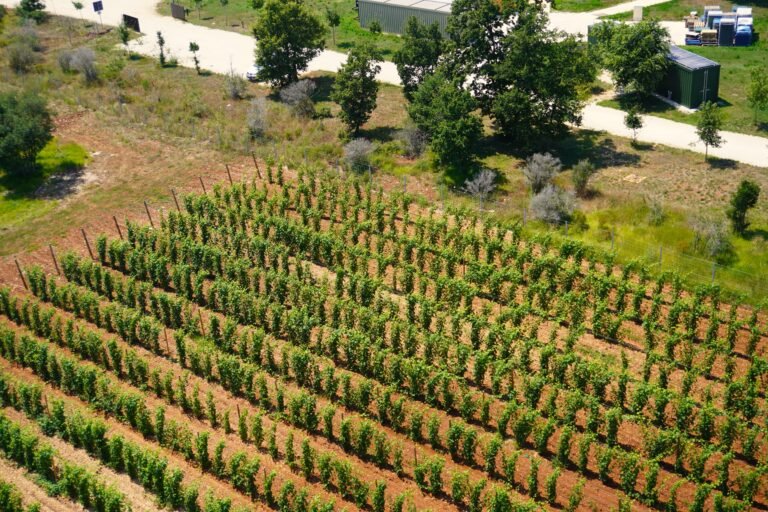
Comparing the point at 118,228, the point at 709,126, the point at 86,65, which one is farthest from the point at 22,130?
the point at 709,126

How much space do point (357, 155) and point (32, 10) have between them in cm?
4708

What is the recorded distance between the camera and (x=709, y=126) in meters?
38.8

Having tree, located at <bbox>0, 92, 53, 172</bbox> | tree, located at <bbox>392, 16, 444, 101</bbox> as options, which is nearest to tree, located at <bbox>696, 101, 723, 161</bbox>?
tree, located at <bbox>392, 16, 444, 101</bbox>

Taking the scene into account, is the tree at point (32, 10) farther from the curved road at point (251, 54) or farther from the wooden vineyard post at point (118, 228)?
the wooden vineyard post at point (118, 228)

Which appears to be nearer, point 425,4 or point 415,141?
point 415,141

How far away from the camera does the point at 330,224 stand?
35656mm

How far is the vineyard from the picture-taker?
2284 centimetres

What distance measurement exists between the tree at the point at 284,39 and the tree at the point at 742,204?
29671 millimetres

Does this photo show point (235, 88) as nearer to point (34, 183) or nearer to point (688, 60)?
point (34, 183)

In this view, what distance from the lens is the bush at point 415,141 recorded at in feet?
139

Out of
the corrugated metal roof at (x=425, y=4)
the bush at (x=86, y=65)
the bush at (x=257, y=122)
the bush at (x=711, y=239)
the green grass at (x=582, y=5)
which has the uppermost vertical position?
the corrugated metal roof at (x=425, y=4)

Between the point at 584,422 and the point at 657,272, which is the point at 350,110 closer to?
the point at 657,272

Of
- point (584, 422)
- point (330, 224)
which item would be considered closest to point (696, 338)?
point (584, 422)

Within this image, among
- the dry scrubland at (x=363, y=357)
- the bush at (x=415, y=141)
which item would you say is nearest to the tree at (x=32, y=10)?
the dry scrubland at (x=363, y=357)
